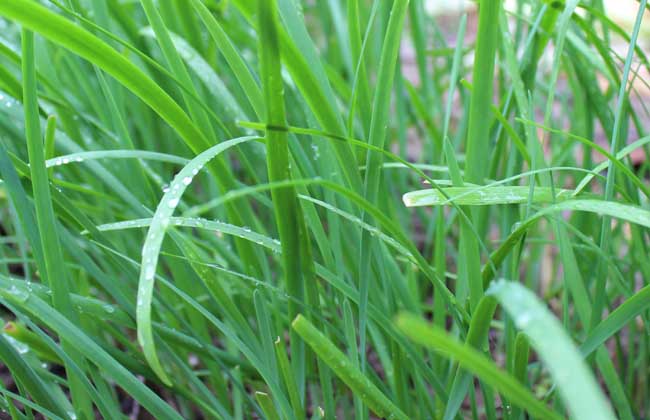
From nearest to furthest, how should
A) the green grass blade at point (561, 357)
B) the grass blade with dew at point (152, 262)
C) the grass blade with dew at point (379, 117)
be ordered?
the green grass blade at point (561, 357)
the grass blade with dew at point (152, 262)
the grass blade with dew at point (379, 117)

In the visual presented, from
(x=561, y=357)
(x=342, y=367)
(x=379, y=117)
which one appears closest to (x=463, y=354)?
(x=561, y=357)

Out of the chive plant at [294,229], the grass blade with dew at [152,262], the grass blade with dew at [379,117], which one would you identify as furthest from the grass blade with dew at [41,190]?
the grass blade with dew at [379,117]

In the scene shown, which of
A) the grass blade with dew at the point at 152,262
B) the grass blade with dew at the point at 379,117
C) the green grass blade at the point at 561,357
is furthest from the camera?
the grass blade with dew at the point at 379,117

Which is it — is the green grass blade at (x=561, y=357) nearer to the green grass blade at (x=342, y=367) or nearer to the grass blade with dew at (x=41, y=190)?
the green grass blade at (x=342, y=367)

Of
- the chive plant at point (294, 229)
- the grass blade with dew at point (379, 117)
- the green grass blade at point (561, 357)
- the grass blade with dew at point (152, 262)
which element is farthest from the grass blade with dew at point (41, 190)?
the green grass blade at point (561, 357)

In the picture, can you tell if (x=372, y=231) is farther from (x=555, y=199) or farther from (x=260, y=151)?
(x=260, y=151)

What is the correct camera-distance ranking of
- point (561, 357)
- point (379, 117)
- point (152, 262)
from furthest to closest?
point (379, 117) < point (152, 262) < point (561, 357)

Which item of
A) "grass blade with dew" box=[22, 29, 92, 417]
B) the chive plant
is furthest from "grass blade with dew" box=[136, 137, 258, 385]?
"grass blade with dew" box=[22, 29, 92, 417]

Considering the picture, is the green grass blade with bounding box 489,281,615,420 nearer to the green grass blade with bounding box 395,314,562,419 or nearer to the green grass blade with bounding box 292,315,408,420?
the green grass blade with bounding box 395,314,562,419

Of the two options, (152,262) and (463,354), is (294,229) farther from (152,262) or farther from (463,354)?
(463,354)

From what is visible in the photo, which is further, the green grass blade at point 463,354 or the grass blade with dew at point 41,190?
the grass blade with dew at point 41,190

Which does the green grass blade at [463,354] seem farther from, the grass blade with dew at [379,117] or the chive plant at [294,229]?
the grass blade with dew at [379,117]

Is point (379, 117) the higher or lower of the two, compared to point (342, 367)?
higher

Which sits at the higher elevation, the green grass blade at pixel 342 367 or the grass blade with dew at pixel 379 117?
the grass blade with dew at pixel 379 117
